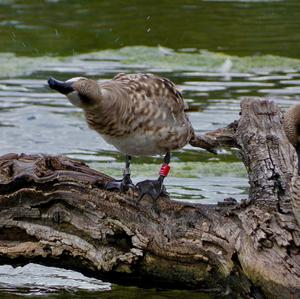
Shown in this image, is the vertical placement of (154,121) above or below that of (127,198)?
above

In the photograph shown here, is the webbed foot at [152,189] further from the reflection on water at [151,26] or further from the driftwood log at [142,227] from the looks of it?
the reflection on water at [151,26]

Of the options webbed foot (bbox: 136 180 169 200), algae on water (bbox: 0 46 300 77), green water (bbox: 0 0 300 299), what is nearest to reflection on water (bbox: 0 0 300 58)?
green water (bbox: 0 0 300 299)

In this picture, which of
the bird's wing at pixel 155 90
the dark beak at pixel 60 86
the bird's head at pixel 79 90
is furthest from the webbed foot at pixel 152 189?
the dark beak at pixel 60 86

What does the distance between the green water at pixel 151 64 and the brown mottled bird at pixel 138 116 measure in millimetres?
984

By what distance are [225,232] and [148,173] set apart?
3.91 metres

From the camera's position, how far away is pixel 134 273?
7391 mm

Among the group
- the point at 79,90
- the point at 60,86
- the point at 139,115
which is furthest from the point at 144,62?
the point at 60,86

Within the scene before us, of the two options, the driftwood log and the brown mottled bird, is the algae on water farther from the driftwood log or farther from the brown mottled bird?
the driftwood log

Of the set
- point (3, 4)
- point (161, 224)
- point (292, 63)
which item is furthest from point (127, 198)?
point (3, 4)

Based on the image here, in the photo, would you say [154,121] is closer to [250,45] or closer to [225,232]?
[225,232]

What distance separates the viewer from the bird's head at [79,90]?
268 inches

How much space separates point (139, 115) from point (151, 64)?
788 cm

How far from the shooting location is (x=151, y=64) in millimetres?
15477

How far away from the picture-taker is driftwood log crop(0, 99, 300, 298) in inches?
277
